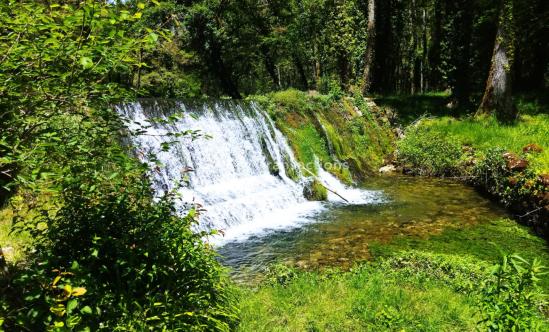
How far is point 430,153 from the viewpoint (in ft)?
52.0

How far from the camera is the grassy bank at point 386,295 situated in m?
4.48

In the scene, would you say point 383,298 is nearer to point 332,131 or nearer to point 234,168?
point 234,168

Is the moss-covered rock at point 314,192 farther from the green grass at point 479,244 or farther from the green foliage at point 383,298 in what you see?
the green foliage at point 383,298

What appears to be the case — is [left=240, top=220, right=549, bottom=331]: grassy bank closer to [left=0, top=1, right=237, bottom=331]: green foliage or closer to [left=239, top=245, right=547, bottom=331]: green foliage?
[left=239, top=245, right=547, bottom=331]: green foliage

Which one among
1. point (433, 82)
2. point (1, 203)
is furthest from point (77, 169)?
point (433, 82)

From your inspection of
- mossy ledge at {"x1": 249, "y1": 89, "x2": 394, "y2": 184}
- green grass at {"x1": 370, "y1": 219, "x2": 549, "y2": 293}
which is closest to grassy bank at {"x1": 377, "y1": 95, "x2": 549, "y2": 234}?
green grass at {"x1": 370, "y1": 219, "x2": 549, "y2": 293}

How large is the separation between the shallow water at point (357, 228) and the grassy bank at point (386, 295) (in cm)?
78

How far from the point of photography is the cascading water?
32.8 ft

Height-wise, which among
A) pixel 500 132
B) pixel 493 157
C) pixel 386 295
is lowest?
pixel 386 295

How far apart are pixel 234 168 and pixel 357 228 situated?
4.68m

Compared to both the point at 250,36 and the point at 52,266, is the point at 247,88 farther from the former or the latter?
the point at 52,266

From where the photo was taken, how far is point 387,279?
579 cm

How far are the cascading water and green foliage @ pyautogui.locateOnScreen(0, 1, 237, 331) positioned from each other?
4.98m

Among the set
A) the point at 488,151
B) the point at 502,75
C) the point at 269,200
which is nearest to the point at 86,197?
the point at 269,200
